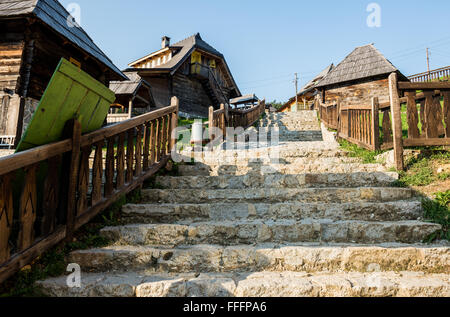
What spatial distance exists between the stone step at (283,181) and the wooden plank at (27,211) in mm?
2072

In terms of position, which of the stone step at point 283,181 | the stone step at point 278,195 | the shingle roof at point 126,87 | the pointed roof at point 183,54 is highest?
the pointed roof at point 183,54

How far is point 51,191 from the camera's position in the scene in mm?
2383

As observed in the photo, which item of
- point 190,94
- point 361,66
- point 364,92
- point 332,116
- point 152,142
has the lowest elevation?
point 152,142

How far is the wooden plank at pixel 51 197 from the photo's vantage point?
234 cm

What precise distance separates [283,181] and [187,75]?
66.1 feet

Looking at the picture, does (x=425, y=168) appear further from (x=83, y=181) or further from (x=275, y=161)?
(x=83, y=181)

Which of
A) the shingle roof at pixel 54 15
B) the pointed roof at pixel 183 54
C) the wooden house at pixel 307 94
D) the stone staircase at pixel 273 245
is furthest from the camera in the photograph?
the wooden house at pixel 307 94

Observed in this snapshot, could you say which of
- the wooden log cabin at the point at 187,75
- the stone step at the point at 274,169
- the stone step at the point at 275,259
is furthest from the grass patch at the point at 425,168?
the wooden log cabin at the point at 187,75

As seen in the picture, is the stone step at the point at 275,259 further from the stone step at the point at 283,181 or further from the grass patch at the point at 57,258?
the stone step at the point at 283,181

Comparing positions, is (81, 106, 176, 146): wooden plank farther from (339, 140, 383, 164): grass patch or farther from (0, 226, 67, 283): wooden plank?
(339, 140, 383, 164): grass patch

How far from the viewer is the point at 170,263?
2.48 m

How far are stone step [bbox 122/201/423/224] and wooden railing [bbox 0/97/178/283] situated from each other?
0.44 metres

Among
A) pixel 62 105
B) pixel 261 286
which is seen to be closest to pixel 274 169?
pixel 261 286
